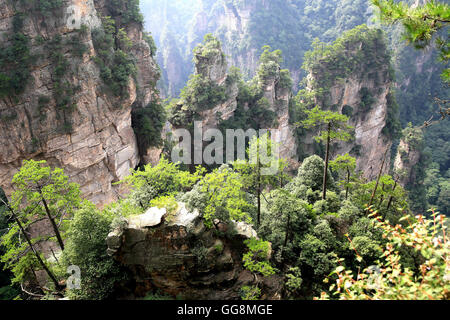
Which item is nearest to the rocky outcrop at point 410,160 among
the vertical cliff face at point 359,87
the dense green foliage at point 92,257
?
the vertical cliff face at point 359,87

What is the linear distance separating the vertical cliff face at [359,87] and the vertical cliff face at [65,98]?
24686mm

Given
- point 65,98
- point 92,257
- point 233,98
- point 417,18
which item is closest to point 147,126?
point 65,98

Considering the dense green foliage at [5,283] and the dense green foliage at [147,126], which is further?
the dense green foliage at [147,126]

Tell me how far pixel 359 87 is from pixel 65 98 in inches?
1440

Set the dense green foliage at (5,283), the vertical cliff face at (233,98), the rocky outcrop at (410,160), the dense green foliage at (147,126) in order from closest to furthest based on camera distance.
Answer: the dense green foliage at (5,283) < the dense green foliage at (147,126) < the vertical cliff face at (233,98) < the rocky outcrop at (410,160)

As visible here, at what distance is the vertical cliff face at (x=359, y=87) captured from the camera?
36.7m

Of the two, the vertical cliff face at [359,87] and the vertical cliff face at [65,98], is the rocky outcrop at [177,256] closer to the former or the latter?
the vertical cliff face at [65,98]

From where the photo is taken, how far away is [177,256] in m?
10.3

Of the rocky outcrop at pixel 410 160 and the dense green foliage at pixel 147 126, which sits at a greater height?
the dense green foliage at pixel 147 126

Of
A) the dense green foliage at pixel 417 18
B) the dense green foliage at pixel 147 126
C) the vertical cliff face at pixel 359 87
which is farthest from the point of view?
the vertical cliff face at pixel 359 87

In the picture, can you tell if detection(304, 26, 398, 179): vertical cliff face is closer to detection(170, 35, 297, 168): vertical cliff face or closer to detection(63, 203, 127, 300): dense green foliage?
detection(170, 35, 297, 168): vertical cliff face

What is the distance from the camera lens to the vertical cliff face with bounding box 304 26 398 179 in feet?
120

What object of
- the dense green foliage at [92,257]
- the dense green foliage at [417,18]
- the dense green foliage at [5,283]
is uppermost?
the dense green foliage at [417,18]

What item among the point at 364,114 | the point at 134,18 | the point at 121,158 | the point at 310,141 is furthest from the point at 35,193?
the point at 364,114
